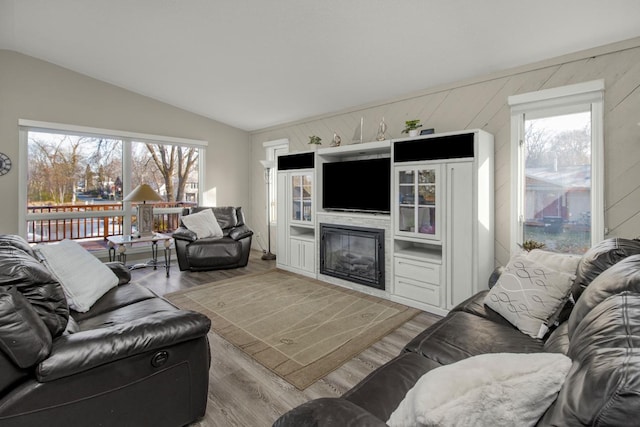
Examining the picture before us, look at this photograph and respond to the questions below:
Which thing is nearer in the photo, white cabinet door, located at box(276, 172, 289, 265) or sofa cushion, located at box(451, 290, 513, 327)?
sofa cushion, located at box(451, 290, 513, 327)

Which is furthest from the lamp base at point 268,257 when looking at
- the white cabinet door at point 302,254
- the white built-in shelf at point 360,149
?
the white built-in shelf at point 360,149

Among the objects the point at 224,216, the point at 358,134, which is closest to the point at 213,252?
the point at 224,216

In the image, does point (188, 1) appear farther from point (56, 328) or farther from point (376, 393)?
point (376, 393)

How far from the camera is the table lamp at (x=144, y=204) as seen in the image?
15.0 ft

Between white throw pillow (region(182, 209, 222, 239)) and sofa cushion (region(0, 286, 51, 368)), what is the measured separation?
12.2ft

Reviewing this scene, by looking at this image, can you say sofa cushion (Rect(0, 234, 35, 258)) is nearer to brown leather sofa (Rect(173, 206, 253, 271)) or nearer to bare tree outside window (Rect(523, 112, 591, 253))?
brown leather sofa (Rect(173, 206, 253, 271))

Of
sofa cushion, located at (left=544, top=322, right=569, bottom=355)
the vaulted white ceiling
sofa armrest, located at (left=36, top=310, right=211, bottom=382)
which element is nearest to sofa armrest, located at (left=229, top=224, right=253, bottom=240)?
the vaulted white ceiling

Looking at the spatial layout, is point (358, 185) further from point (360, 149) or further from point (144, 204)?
point (144, 204)

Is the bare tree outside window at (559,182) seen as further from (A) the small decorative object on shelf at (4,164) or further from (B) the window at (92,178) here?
(A) the small decorative object on shelf at (4,164)

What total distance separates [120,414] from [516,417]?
1552 mm

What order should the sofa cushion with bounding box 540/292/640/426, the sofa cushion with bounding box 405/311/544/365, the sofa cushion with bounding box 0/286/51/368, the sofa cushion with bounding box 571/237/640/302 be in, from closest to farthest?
the sofa cushion with bounding box 540/292/640/426 → the sofa cushion with bounding box 0/286/51/368 → the sofa cushion with bounding box 405/311/544/365 → the sofa cushion with bounding box 571/237/640/302

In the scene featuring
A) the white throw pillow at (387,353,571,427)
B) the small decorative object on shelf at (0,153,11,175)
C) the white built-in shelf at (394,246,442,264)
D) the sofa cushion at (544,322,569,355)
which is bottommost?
the sofa cushion at (544,322,569,355)

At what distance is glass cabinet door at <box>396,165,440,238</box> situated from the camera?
3303 millimetres

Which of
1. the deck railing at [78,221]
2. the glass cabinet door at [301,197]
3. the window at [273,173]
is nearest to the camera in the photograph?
the deck railing at [78,221]
